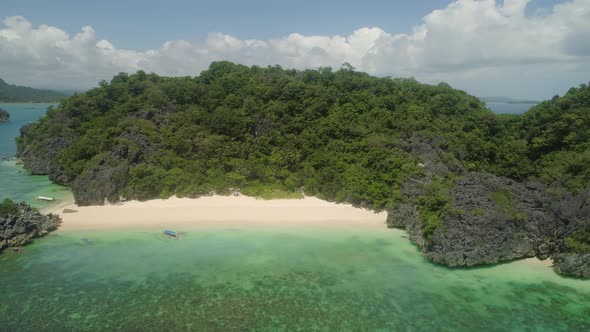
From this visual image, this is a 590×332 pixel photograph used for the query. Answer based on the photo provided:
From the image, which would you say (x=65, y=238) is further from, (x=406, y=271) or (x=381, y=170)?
(x=381, y=170)

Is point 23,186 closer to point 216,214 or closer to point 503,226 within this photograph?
point 216,214

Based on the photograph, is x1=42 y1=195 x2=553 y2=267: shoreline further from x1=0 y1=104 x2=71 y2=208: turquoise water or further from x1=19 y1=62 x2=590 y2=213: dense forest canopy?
x1=0 y1=104 x2=71 y2=208: turquoise water

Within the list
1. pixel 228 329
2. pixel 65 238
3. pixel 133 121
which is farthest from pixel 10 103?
pixel 228 329

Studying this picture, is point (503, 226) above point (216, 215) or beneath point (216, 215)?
above

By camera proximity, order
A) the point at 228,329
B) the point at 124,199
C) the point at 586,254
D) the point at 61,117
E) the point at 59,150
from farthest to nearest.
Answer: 1. the point at 61,117
2. the point at 59,150
3. the point at 124,199
4. the point at 586,254
5. the point at 228,329

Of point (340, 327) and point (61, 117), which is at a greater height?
point (61, 117)

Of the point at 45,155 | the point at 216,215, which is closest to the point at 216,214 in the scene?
the point at 216,215
